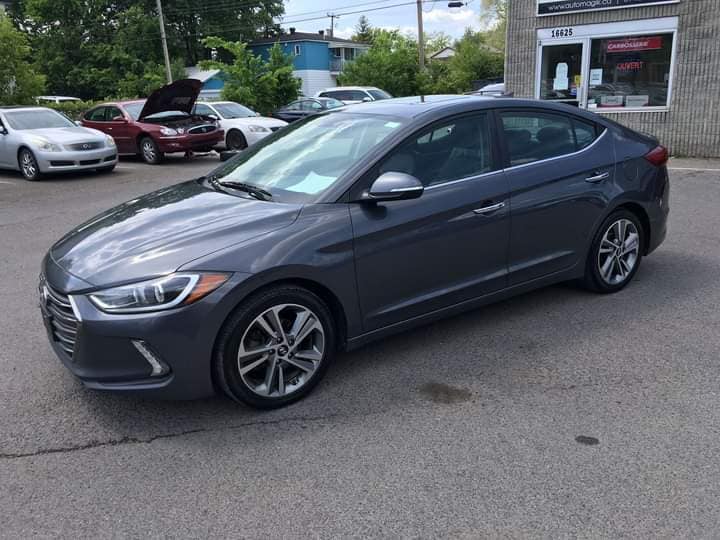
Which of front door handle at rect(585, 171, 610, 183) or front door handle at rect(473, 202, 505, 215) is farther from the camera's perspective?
front door handle at rect(585, 171, 610, 183)

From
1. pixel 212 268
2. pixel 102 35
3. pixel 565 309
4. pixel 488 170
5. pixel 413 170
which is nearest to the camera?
pixel 212 268

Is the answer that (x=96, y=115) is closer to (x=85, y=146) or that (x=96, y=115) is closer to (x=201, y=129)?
(x=201, y=129)

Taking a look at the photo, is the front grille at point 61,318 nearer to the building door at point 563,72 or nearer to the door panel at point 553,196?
the door panel at point 553,196

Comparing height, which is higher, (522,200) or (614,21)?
(614,21)


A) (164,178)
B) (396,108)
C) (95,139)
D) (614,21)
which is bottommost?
(164,178)

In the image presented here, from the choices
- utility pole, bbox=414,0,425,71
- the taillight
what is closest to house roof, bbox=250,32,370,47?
utility pole, bbox=414,0,425,71

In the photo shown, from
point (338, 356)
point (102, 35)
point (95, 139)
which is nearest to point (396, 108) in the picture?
point (338, 356)

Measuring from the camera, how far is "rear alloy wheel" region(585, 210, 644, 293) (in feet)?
16.3

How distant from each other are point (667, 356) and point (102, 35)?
51.3 meters

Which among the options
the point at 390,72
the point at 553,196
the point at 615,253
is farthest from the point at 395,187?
the point at 390,72

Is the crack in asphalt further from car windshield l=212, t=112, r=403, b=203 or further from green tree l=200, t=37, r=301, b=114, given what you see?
green tree l=200, t=37, r=301, b=114

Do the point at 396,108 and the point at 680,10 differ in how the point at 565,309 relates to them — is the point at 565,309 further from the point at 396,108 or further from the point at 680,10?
the point at 680,10

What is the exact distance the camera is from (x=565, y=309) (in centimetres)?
488

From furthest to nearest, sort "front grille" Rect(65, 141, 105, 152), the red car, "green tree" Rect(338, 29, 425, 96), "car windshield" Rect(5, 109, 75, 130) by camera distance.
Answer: "green tree" Rect(338, 29, 425, 96) < the red car < "car windshield" Rect(5, 109, 75, 130) < "front grille" Rect(65, 141, 105, 152)
